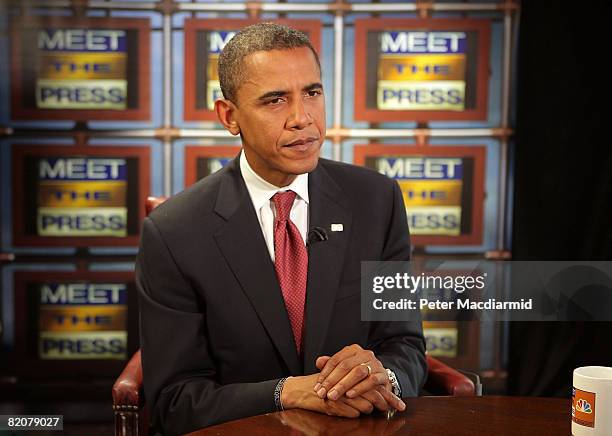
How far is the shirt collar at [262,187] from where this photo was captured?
1.87m

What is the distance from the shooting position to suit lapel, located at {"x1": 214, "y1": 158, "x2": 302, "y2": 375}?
1.76 m

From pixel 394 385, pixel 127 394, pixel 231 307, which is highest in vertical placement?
pixel 231 307

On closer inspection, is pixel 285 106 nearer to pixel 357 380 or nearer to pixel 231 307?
pixel 231 307

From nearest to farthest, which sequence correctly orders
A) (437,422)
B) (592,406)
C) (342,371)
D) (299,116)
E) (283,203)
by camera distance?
(592,406)
(437,422)
(342,371)
(299,116)
(283,203)

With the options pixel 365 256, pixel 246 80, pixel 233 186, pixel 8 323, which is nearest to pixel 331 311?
pixel 365 256

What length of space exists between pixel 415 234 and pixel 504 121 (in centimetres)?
61

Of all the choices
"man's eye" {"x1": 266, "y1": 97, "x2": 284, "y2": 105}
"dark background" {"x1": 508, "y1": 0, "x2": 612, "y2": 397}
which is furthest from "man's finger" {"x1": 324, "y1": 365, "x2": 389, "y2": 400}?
"dark background" {"x1": 508, "y1": 0, "x2": 612, "y2": 397}

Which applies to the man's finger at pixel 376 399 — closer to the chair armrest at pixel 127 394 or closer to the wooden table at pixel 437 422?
the wooden table at pixel 437 422

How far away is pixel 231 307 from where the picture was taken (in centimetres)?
177

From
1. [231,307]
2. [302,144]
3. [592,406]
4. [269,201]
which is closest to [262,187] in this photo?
[269,201]

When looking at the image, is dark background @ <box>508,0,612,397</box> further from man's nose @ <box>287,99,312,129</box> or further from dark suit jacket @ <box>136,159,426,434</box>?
man's nose @ <box>287,99,312,129</box>

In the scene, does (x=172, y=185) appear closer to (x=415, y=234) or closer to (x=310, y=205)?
(x=415, y=234)

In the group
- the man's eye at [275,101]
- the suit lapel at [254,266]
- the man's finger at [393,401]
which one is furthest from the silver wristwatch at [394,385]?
the man's eye at [275,101]

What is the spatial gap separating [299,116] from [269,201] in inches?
9.7
